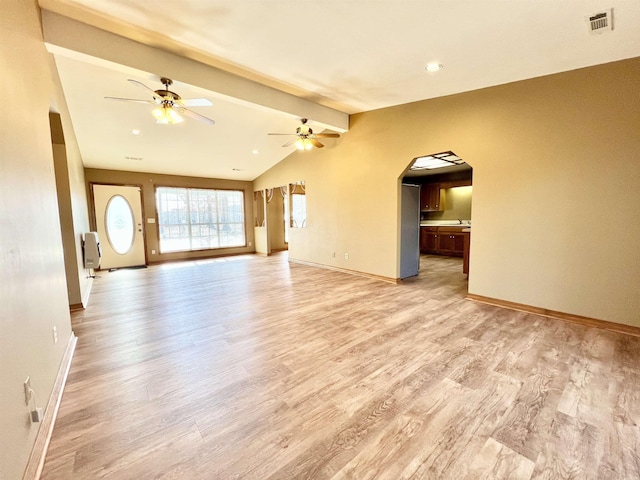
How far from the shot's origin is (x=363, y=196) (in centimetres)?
554

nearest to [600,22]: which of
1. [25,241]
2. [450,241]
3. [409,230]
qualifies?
[409,230]

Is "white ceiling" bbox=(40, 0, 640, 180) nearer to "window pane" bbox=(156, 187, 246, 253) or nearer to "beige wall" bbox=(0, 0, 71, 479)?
"beige wall" bbox=(0, 0, 71, 479)

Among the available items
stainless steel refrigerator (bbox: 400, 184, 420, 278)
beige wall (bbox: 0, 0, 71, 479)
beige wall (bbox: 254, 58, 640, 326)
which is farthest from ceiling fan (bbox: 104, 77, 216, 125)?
stainless steel refrigerator (bbox: 400, 184, 420, 278)

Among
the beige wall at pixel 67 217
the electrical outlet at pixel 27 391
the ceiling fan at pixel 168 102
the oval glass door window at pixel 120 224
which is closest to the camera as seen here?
the electrical outlet at pixel 27 391

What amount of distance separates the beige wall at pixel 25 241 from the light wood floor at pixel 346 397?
0.36 meters

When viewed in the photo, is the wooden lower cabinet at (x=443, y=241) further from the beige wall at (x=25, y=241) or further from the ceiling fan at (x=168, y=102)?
the beige wall at (x=25, y=241)

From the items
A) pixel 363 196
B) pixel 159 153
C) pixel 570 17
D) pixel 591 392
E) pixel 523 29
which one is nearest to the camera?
pixel 591 392

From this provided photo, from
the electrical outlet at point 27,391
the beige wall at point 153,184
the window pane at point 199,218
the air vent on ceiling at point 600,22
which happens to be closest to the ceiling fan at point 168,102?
the electrical outlet at point 27,391

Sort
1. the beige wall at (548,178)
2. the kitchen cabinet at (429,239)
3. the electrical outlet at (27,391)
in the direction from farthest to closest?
the kitchen cabinet at (429,239) < the beige wall at (548,178) < the electrical outlet at (27,391)

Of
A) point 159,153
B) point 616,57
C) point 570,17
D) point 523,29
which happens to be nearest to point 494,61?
point 523,29

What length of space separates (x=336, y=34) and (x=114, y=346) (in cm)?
378

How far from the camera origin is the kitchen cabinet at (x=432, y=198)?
8344mm

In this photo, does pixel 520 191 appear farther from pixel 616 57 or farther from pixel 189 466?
pixel 189 466

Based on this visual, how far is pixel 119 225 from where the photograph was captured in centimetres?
712
